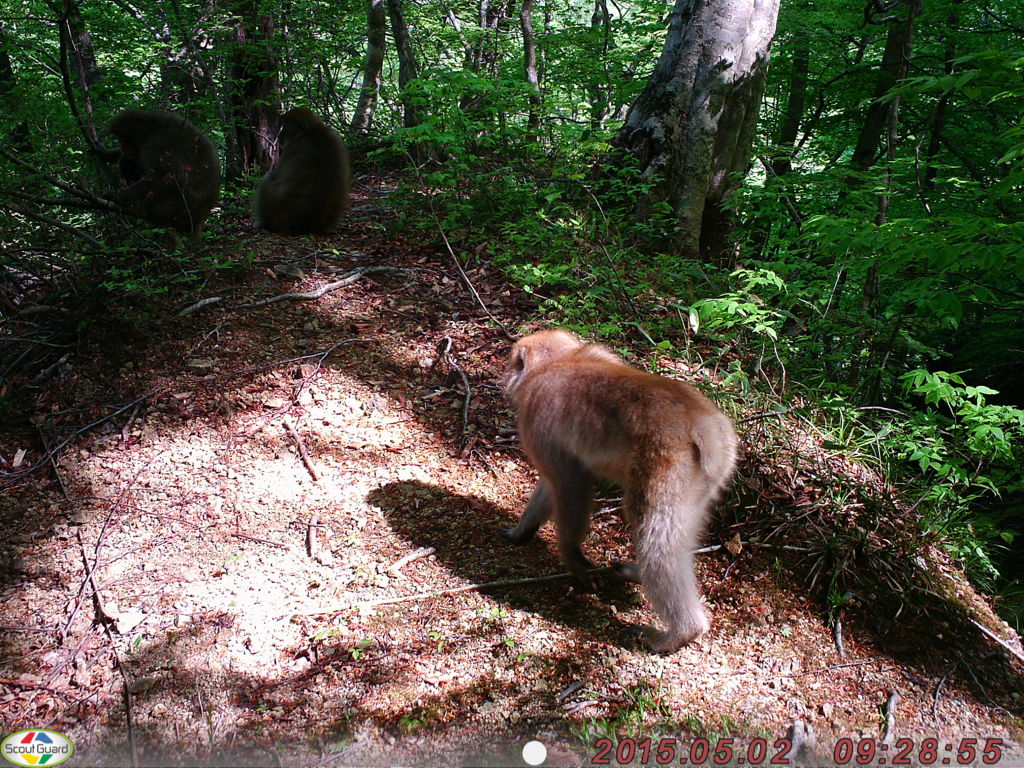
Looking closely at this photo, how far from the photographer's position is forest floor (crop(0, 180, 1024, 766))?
9.06 feet

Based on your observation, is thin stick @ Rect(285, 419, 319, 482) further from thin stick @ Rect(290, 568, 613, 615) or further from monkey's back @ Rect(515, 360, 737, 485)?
monkey's back @ Rect(515, 360, 737, 485)

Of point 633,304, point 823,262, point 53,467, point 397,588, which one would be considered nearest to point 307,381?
point 53,467

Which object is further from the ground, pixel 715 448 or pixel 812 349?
pixel 715 448

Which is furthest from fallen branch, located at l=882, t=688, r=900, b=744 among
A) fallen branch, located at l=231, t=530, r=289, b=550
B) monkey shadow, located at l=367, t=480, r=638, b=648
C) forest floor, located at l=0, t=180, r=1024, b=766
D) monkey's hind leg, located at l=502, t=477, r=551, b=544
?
fallen branch, located at l=231, t=530, r=289, b=550

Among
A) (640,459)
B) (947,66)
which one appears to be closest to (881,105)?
(947,66)

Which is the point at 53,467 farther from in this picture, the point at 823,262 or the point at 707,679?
the point at 823,262

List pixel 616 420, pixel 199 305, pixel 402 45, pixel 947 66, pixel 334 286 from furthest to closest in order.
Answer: pixel 402 45, pixel 947 66, pixel 334 286, pixel 199 305, pixel 616 420

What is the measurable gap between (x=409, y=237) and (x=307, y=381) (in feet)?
9.55

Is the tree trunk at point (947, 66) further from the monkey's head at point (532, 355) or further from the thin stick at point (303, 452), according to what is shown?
the thin stick at point (303, 452)

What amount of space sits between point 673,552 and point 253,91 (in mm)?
8462

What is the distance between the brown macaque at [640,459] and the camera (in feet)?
9.36

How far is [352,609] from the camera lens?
3.35 m

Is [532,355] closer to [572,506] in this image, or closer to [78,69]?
[572,506]

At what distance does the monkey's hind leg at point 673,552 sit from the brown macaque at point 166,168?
222 inches
